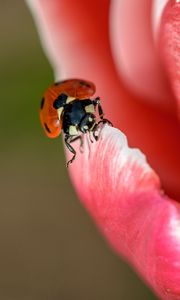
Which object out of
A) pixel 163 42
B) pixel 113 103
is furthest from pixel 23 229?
pixel 163 42

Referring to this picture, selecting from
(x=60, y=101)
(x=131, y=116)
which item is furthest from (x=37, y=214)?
(x=60, y=101)

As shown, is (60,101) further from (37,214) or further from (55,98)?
(37,214)

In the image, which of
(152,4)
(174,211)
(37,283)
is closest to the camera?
(174,211)

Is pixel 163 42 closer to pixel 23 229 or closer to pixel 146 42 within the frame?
pixel 146 42

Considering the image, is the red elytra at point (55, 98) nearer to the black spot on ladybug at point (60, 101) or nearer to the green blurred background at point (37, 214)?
the black spot on ladybug at point (60, 101)

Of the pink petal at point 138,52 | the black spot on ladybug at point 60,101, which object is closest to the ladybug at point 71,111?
the black spot on ladybug at point 60,101
